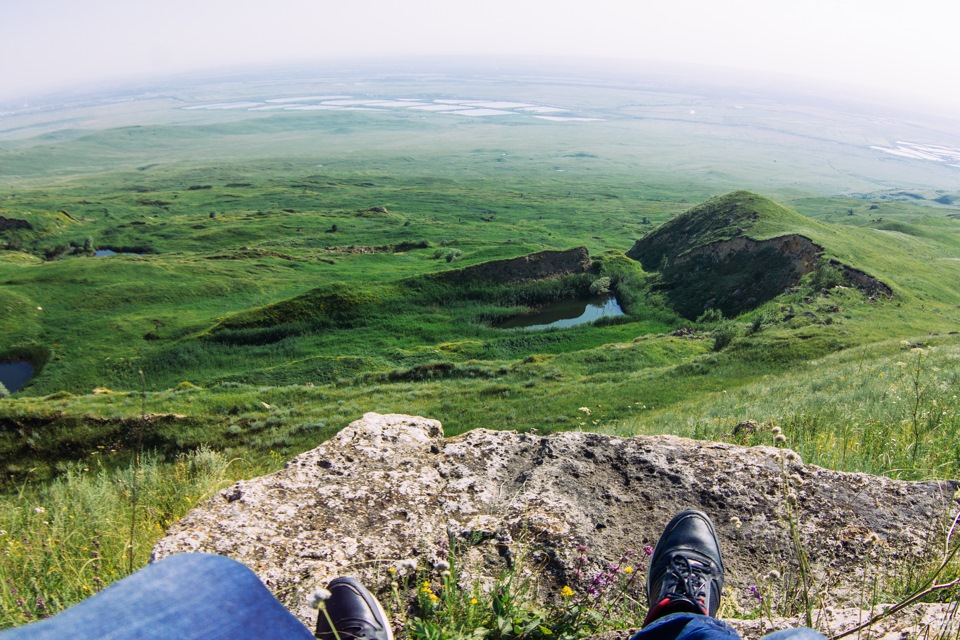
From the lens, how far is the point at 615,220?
335 feet

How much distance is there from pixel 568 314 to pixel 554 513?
45554 millimetres

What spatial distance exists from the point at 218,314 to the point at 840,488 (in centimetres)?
5137

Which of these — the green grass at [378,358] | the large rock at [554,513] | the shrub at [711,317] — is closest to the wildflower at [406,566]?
the large rock at [554,513]

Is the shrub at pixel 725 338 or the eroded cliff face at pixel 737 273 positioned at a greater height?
the eroded cliff face at pixel 737 273

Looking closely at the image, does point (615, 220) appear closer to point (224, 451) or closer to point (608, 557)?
point (224, 451)

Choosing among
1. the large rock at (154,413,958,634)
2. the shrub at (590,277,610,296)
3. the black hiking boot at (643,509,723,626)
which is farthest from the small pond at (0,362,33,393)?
the shrub at (590,277,610,296)

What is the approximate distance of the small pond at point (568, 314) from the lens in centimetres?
4700

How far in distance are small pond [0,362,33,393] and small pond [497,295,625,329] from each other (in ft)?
121

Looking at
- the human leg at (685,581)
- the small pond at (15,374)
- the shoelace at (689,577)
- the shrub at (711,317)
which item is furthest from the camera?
the shrub at (711,317)

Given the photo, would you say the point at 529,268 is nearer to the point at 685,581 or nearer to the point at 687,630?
the point at 685,581

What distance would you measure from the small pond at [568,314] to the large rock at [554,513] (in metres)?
39.8

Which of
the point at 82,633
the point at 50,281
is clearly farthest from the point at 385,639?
the point at 50,281

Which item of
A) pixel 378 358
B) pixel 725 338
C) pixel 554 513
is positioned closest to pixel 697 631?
pixel 554 513

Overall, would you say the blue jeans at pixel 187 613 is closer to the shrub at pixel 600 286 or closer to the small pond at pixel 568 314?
the small pond at pixel 568 314
